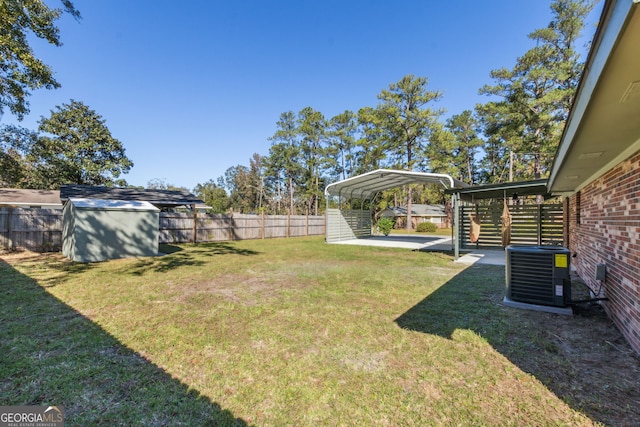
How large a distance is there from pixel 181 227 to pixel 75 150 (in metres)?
14.7

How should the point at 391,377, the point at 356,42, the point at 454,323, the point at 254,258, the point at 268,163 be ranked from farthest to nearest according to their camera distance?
the point at 268,163 → the point at 356,42 → the point at 254,258 → the point at 454,323 → the point at 391,377

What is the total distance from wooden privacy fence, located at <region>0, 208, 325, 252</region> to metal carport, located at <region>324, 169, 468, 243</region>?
3.60 meters

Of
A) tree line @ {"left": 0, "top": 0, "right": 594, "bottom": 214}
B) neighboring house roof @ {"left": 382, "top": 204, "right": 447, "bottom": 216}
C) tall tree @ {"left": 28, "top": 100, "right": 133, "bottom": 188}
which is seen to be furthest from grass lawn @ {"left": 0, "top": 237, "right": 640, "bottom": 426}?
neighboring house roof @ {"left": 382, "top": 204, "right": 447, "bottom": 216}

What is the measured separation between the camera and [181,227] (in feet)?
43.5

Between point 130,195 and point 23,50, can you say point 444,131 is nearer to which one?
point 130,195

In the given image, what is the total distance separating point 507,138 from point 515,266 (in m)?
19.7

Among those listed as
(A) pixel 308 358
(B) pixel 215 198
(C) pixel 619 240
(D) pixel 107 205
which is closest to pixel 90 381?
(A) pixel 308 358

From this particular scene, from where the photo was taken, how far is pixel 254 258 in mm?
8984

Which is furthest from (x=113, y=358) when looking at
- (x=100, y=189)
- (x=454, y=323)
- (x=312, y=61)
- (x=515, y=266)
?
(x=312, y=61)

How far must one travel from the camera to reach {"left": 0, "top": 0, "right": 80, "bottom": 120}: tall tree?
8.32 m

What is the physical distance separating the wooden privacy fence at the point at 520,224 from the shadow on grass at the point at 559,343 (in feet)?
20.7

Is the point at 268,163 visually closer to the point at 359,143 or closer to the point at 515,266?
the point at 359,143

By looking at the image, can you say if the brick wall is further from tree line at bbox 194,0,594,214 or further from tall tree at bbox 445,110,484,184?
tall tree at bbox 445,110,484,184

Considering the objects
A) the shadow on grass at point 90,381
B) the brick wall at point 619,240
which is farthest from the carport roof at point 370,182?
the shadow on grass at point 90,381
